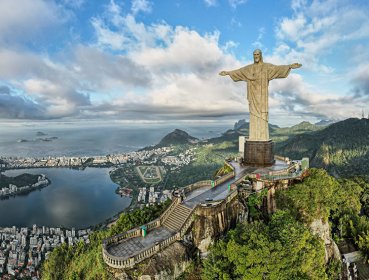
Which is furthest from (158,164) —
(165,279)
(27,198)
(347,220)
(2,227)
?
(165,279)

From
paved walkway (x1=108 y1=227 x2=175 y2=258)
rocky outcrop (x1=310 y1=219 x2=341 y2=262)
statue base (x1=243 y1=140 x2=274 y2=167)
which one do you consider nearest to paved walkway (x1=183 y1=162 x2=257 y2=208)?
paved walkway (x1=108 y1=227 x2=175 y2=258)

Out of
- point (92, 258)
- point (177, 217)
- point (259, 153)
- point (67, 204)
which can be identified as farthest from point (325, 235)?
point (67, 204)

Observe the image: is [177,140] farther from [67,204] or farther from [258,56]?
[258,56]

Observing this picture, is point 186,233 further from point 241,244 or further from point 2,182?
point 2,182

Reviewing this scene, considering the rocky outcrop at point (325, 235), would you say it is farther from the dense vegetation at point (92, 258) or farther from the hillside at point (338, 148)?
the hillside at point (338, 148)

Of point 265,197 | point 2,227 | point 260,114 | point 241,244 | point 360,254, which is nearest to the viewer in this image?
point 241,244
